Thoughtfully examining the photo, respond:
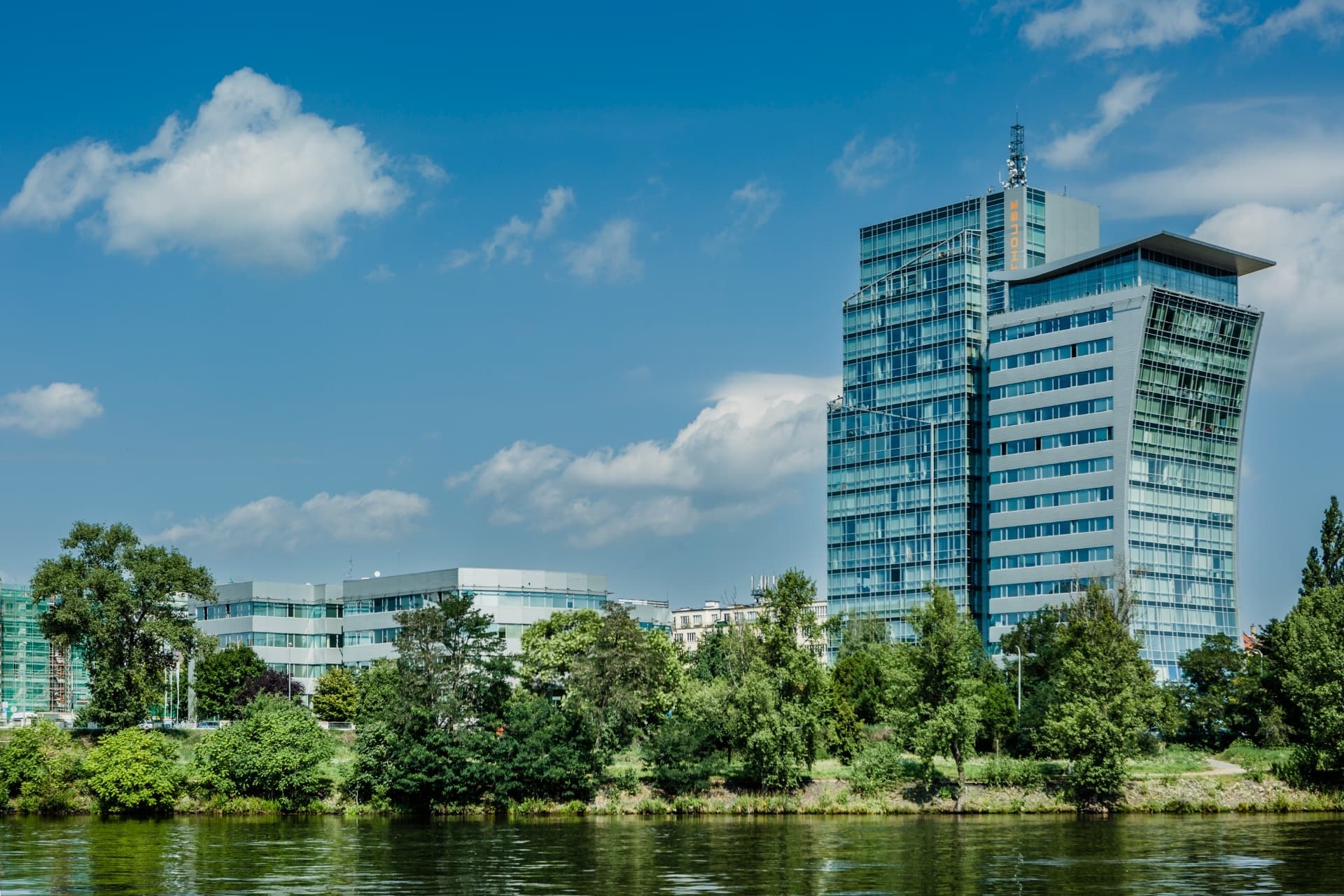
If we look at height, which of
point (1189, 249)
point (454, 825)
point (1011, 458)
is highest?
point (1189, 249)

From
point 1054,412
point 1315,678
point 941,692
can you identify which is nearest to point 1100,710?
point 941,692

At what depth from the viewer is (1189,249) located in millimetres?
182875

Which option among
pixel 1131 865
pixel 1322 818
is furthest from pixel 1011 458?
pixel 1131 865

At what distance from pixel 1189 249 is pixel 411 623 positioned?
119 metres

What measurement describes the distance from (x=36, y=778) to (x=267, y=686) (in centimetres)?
6364

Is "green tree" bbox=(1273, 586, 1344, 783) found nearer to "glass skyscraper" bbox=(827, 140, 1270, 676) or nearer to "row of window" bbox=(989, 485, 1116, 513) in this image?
"glass skyscraper" bbox=(827, 140, 1270, 676)

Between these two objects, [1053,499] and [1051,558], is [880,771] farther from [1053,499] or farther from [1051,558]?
[1053,499]

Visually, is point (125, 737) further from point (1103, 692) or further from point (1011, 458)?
point (1011, 458)

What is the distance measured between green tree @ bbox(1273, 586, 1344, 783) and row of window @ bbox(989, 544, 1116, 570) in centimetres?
6608

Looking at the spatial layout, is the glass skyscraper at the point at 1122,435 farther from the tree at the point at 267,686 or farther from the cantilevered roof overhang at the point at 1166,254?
the tree at the point at 267,686

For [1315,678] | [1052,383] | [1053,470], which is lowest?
[1315,678]

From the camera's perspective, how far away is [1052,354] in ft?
606

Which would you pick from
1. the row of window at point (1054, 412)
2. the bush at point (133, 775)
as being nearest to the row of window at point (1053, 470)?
the row of window at point (1054, 412)

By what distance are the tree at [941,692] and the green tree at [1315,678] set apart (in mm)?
21684
